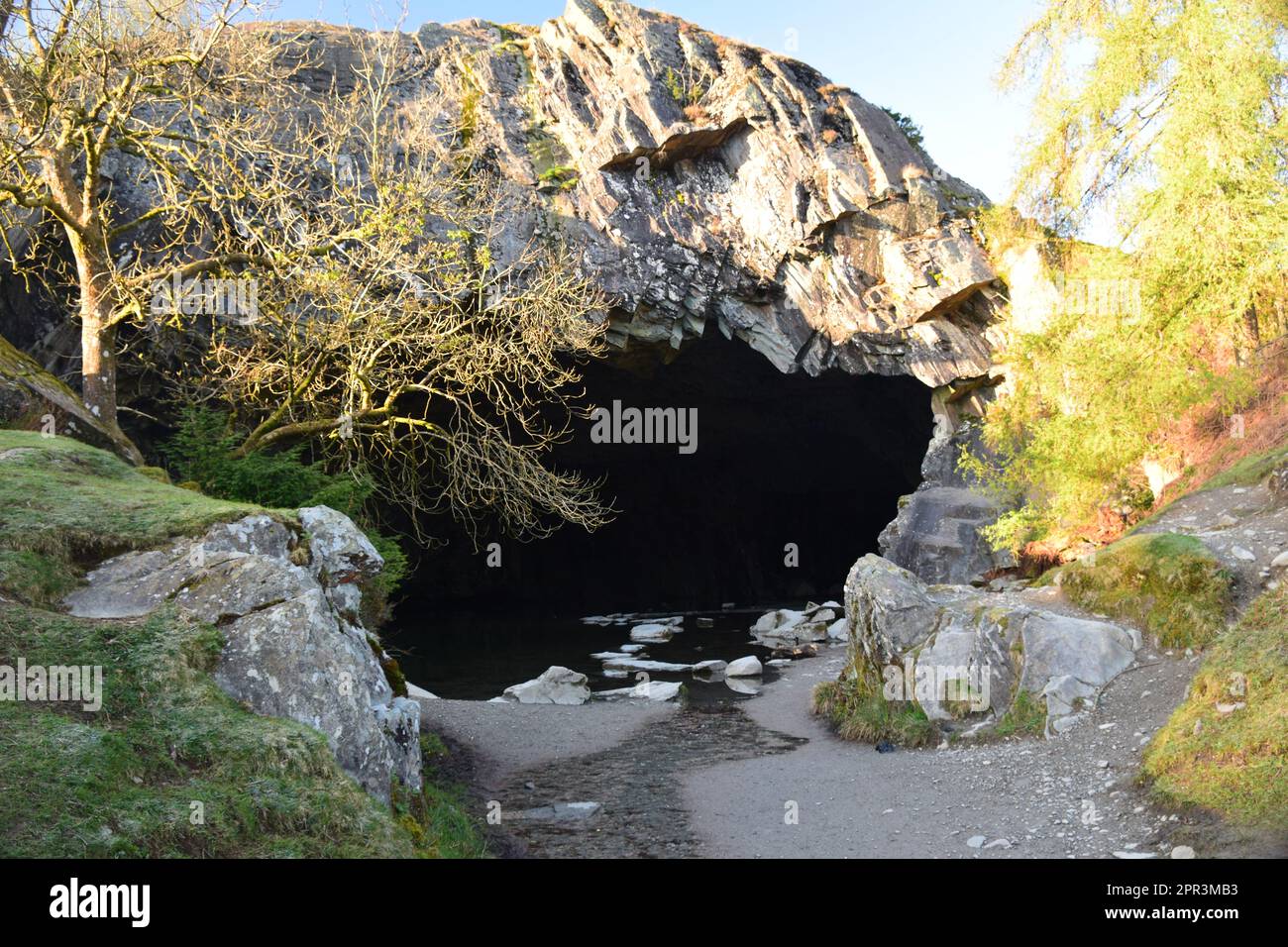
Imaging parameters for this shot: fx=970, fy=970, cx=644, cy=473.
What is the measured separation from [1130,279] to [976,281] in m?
7.09

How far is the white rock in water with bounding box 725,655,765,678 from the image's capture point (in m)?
21.2

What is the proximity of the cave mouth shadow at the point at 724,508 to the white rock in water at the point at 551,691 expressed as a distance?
1630 cm

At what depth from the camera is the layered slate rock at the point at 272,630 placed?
789 cm

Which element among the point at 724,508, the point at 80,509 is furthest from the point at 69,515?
the point at 724,508

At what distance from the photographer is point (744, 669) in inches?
842

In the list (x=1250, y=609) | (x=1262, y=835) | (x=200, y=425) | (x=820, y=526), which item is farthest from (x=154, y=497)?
(x=820, y=526)

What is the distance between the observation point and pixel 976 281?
26.7 meters

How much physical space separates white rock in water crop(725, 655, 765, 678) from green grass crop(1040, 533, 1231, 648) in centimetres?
860

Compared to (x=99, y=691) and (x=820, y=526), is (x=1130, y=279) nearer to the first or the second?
(x=99, y=691)

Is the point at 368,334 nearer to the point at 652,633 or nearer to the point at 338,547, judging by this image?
the point at 338,547

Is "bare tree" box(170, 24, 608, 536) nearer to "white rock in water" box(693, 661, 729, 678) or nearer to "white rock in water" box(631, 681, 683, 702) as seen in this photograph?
"white rock in water" box(631, 681, 683, 702)
